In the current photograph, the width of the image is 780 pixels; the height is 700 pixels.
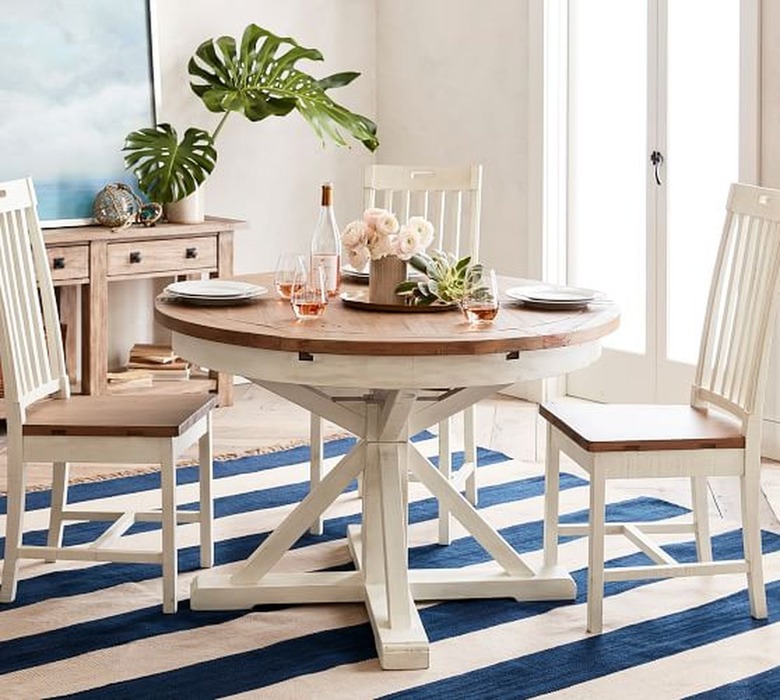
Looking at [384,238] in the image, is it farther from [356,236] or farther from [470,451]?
[470,451]

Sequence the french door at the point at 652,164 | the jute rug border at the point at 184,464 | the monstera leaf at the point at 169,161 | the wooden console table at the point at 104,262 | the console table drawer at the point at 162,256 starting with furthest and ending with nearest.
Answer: the monstera leaf at the point at 169,161
the console table drawer at the point at 162,256
the wooden console table at the point at 104,262
the french door at the point at 652,164
the jute rug border at the point at 184,464

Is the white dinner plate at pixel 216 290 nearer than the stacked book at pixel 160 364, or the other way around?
the white dinner plate at pixel 216 290

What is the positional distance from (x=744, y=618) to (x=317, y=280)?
1.32 metres

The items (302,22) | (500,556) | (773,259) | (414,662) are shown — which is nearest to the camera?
(414,662)

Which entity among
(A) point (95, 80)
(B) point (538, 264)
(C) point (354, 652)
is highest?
(A) point (95, 80)

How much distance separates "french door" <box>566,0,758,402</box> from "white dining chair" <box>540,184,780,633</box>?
1493mm

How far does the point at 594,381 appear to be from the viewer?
19.9 ft

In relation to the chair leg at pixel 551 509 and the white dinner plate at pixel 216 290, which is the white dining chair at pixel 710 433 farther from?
the white dinner plate at pixel 216 290

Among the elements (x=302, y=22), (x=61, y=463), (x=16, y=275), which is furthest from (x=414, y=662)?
(x=302, y=22)

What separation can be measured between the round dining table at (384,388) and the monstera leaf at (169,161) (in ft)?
5.89

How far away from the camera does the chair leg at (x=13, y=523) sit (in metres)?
3.64

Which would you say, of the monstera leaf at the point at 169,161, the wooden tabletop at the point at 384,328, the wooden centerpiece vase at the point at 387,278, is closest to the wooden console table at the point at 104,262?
the monstera leaf at the point at 169,161

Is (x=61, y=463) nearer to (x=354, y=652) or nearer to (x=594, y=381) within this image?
(x=354, y=652)

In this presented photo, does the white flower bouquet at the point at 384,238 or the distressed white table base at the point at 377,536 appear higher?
the white flower bouquet at the point at 384,238
